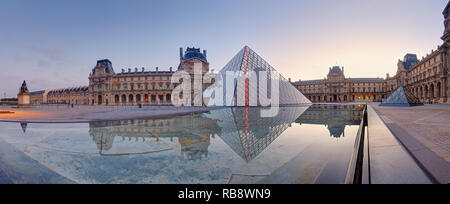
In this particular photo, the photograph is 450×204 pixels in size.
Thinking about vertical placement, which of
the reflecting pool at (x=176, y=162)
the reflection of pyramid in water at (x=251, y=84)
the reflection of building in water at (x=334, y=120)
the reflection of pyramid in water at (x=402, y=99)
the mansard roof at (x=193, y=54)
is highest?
the mansard roof at (x=193, y=54)

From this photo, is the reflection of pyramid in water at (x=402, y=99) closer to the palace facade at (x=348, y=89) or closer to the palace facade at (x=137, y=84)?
A: the palace facade at (x=137, y=84)

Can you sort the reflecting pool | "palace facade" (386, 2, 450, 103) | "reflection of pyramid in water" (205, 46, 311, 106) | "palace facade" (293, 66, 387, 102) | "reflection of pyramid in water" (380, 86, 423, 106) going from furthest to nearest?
1. "palace facade" (293, 66, 387, 102)
2. "palace facade" (386, 2, 450, 103)
3. "reflection of pyramid in water" (205, 46, 311, 106)
4. "reflection of pyramid in water" (380, 86, 423, 106)
5. the reflecting pool

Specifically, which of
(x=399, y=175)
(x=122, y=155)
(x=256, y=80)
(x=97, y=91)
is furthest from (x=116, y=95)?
(x=399, y=175)

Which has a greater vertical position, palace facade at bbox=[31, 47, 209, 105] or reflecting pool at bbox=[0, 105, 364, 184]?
palace facade at bbox=[31, 47, 209, 105]

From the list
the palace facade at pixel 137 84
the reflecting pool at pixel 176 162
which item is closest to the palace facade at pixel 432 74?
the reflecting pool at pixel 176 162

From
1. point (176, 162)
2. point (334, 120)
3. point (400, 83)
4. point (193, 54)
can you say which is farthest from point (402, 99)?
point (400, 83)

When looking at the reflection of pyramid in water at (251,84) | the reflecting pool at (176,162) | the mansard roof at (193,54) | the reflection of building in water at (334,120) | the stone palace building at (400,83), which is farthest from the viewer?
the mansard roof at (193,54)

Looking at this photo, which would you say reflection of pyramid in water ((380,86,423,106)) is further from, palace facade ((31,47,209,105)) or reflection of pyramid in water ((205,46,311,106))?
palace facade ((31,47,209,105))

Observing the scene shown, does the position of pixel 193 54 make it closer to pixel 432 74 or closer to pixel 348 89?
pixel 432 74

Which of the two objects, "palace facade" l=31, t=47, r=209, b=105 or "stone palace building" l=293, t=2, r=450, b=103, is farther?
"palace facade" l=31, t=47, r=209, b=105

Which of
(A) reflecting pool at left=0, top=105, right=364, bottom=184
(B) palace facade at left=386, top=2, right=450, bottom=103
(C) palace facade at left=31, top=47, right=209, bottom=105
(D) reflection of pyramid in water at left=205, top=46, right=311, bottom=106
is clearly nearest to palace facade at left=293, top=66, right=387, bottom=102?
(B) palace facade at left=386, top=2, right=450, bottom=103
